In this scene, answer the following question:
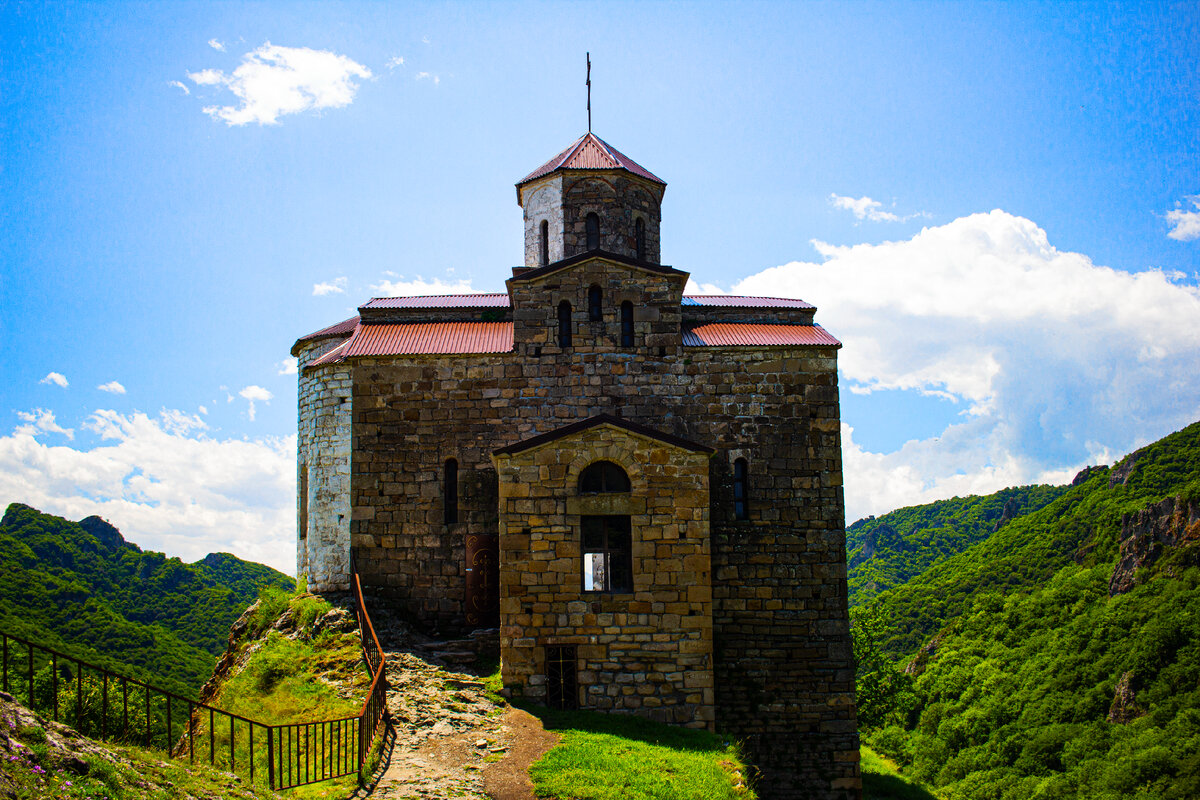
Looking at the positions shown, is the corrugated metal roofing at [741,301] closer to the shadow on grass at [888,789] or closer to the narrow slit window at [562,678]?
the narrow slit window at [562,678]

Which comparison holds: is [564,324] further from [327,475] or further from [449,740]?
[449,740]

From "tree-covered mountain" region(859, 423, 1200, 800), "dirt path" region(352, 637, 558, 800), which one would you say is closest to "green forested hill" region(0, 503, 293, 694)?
"dirt path" region(352, 637, 558, 800)

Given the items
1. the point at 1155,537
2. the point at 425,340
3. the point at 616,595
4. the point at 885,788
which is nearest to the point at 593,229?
the point at 425,340

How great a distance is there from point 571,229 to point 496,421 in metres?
5.42

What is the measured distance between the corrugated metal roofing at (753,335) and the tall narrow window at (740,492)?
247 centimetres

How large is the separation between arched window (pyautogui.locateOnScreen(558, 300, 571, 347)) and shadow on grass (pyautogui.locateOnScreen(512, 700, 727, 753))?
718cm

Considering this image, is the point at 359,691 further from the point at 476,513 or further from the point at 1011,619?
the point at 1011,619

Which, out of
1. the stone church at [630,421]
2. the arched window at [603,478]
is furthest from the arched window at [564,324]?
the arched window at [603,478]

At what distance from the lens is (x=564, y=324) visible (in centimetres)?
1725

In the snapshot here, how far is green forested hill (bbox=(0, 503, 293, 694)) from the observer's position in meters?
28.5

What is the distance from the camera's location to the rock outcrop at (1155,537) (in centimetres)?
3294

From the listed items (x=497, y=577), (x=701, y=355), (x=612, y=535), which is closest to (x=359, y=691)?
(x=497, y=577)

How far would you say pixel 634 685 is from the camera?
13.6 m

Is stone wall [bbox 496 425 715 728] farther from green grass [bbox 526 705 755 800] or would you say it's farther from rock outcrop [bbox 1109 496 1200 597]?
rock outcrop [bbox 1109 496 1200 597]
